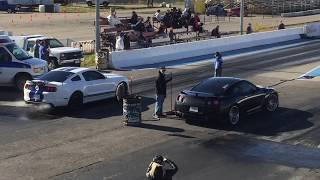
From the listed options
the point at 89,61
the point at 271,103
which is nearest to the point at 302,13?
the point at 89,61

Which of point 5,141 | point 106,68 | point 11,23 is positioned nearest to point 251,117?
point 5,141

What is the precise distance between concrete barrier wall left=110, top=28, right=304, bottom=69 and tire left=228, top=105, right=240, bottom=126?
48.1 ft

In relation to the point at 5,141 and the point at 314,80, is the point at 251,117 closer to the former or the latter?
the point at 5,141

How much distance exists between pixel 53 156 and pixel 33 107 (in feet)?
22.1

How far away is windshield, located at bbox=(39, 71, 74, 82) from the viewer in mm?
20094

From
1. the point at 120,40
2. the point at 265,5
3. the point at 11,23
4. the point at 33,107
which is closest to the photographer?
the point at 33,107

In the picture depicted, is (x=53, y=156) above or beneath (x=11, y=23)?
beneath

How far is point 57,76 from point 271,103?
7.17m

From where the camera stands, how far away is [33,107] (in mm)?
20812

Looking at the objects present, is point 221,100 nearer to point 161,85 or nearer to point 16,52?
point 161,85

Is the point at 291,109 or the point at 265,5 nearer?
the point at 291,109

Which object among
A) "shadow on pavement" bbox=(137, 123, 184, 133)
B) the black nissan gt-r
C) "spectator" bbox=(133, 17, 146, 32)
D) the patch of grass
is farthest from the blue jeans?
Result: "spectator" bbox=(133, 17, 146, 32)

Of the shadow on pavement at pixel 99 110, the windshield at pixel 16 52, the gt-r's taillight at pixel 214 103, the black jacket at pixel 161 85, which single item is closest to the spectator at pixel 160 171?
the gt-r's taillight at pixel 214 103

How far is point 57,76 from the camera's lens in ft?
66.8
